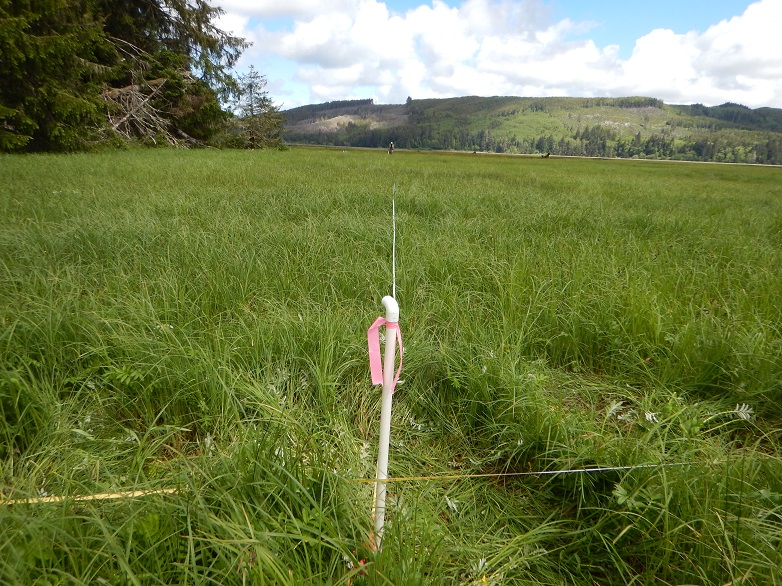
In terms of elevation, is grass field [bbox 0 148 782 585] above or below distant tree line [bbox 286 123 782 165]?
below

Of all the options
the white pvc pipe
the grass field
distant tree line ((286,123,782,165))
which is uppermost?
distant tree line ((286,123,782,165))

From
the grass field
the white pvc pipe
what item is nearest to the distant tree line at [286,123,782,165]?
the grass field

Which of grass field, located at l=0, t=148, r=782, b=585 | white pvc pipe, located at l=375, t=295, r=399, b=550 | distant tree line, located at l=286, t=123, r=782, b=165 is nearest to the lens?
white pvc pipe, located at l=375, t=295, r=399, b=550

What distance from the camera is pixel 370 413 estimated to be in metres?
1.85

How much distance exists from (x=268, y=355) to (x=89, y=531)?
3.20 feet

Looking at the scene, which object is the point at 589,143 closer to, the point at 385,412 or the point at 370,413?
the point at 370,413

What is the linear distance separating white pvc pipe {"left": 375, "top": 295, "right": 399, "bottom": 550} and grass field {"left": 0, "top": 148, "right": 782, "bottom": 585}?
0.21 ft

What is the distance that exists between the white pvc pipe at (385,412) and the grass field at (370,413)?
2.5 inches

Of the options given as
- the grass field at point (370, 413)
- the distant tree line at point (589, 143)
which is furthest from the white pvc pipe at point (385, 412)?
the distant tree line at point (589, 143)

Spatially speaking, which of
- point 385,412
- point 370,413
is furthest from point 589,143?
point 385,412

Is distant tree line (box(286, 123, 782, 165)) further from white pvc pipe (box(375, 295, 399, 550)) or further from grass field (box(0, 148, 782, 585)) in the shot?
white pvc pipe (box(375, 295, 399, 550))

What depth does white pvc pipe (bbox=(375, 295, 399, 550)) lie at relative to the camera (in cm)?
97

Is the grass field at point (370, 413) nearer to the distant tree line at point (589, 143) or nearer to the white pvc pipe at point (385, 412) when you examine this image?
the white pvc pipe at point (385, 412)

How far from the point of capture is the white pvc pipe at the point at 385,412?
3.17 ft
